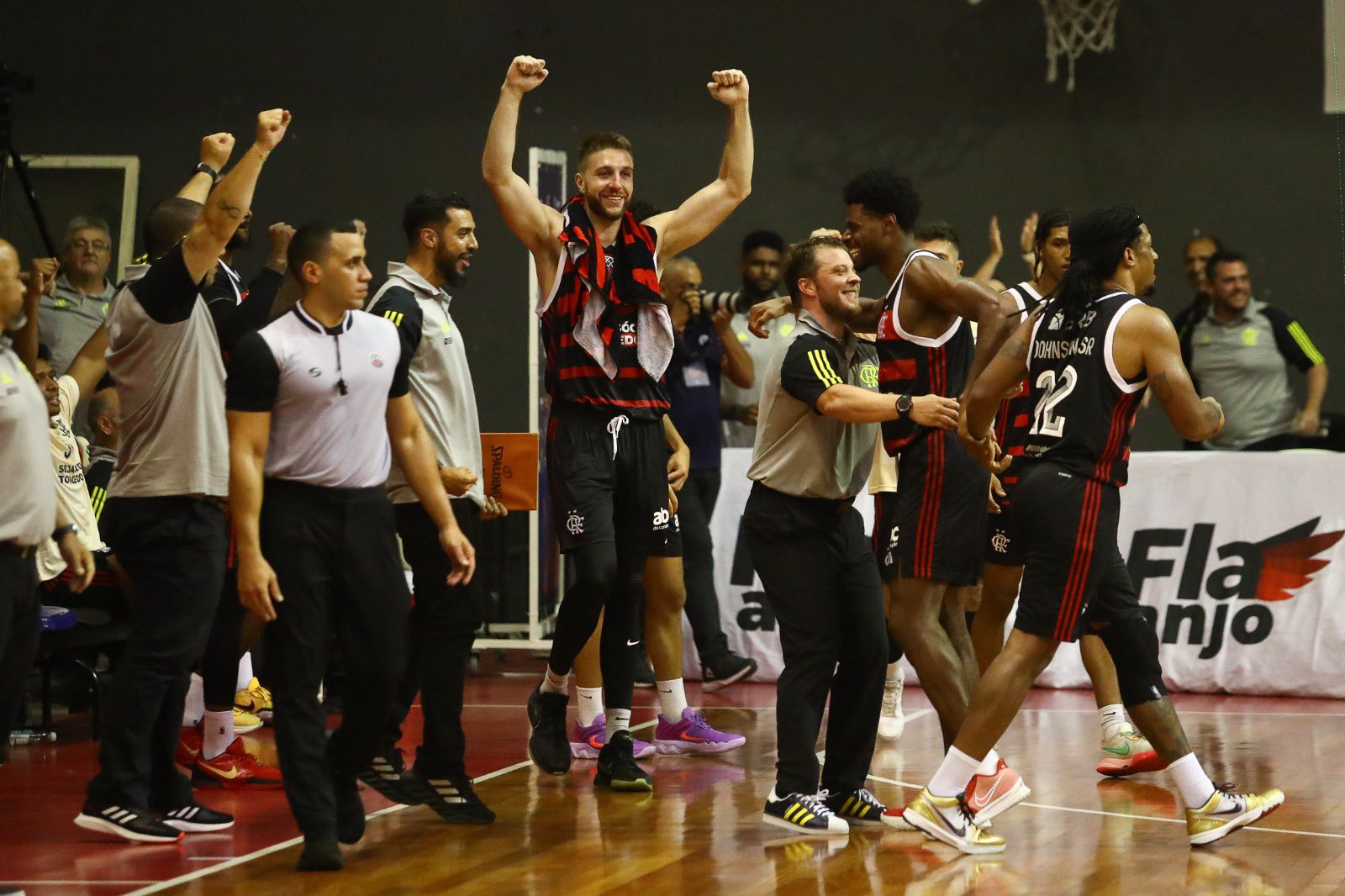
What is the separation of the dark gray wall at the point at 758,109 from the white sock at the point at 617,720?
609cm

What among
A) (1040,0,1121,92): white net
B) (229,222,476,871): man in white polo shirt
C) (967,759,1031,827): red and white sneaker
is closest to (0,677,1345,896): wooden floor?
(967,759,1031,827): red and white sneaker

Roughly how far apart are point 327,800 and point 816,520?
5.88 ft

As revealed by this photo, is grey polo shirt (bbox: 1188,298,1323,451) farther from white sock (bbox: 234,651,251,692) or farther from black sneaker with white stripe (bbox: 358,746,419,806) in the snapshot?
black sneaker with white stripe (bbox: 358,746,419,806)

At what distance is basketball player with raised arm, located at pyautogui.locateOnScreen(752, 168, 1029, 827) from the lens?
579 centimetres

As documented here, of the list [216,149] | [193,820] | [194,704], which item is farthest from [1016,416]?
[194,704]

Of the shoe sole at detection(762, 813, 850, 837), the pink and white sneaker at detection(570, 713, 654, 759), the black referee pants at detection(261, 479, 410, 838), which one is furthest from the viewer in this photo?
the pink and white sneaker at detection(570, 713, 654, 759)

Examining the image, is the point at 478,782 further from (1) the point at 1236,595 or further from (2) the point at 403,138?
(2) the point at 403,138

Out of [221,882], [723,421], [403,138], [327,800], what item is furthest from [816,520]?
[403,138]

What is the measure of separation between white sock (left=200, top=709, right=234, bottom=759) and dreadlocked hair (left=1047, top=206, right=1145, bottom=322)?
11.1 feet

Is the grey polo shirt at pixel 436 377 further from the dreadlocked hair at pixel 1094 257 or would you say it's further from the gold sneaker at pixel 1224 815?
the gold sneaker at pixel 1224 815

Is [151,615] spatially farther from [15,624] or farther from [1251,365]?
[1251,365]

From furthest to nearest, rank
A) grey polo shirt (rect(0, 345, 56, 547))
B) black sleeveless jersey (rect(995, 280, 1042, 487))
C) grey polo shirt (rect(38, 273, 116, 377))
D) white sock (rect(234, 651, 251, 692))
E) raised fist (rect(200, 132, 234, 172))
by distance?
grey polo shirt (rect(38, 273, 116, 377))
white sock (rect(234, 651, 251, 692))
black sleeveless jersey (rect(995, 280, 1042, 487))
raised fist (rect(200, 132, 234, 172))
grey polo shirt (rect(0, 345, 56, 547))

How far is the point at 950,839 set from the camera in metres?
5.30

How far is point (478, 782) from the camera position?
21.6 feet
